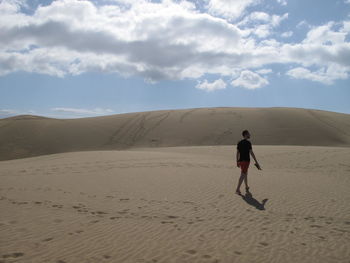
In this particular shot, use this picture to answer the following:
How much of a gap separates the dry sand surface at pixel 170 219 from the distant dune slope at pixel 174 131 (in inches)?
810

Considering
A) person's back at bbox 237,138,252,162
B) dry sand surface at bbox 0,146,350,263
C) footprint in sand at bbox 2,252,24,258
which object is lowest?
footprint in sand at bbox 2,252,24,258

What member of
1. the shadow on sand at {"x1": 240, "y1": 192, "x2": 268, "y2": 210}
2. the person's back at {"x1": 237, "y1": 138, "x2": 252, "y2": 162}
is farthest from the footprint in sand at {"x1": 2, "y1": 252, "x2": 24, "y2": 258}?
the person's back at {"x1": 237, "y1": 138, "x2": 252, "y2": 162}

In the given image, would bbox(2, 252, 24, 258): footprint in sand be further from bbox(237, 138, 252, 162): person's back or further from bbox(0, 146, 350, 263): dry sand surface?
bbox(237, 138, 252, 162): person's back

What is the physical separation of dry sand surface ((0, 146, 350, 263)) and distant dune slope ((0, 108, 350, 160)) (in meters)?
20.6

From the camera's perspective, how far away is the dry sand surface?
406 cm

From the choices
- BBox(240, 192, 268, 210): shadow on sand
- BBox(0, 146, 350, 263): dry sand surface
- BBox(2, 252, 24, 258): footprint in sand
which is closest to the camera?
BBox(2, 252, 24, 258): footprint in sand

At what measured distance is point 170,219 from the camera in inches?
217

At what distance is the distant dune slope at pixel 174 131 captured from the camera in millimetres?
29811

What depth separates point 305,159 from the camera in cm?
1584

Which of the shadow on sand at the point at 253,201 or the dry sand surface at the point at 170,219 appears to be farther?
the shadow on sand at the point at 253,201

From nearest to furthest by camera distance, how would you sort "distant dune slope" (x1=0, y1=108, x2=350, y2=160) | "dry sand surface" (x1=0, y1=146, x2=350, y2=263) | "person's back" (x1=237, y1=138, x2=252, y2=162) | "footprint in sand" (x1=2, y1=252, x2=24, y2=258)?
1. "footprint in sand" (x1=2, y1=252, x2=24, y2=258)
2. "dry sand surface" (x1=0, y1=146, x2=350, y2=263)
3. "person's back" (x1=237, y1=138, x2=252, y2=162)
4. "distant dune slope" (x1=0, y1=108, x2=350, y2=160)

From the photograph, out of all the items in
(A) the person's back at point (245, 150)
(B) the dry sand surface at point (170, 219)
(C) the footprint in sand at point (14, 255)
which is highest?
(A) the person's back at point (245, 150)

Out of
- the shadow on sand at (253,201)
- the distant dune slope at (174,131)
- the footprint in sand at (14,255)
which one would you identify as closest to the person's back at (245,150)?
the shadow on sand at (253,201)

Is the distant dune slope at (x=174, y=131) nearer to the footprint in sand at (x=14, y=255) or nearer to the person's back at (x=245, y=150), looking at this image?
the person's back at (x=245, y=150)
